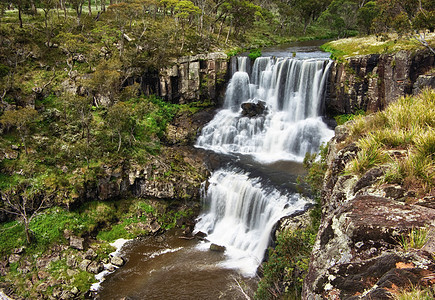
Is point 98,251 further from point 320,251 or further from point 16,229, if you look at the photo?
point 320,251

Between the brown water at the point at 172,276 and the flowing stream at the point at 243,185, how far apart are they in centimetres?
6

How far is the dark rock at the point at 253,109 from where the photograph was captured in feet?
99.2

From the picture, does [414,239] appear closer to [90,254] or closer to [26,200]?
[90,254]

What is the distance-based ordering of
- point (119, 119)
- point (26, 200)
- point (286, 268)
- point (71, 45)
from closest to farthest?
1. point (286, 268)
2. point (26, 200)
3. point (119, 119)
4. point (71, 45)

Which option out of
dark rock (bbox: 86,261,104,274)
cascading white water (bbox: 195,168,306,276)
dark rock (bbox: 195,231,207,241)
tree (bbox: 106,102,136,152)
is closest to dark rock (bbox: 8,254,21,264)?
dark rock (bbox: 86,261,104,274)

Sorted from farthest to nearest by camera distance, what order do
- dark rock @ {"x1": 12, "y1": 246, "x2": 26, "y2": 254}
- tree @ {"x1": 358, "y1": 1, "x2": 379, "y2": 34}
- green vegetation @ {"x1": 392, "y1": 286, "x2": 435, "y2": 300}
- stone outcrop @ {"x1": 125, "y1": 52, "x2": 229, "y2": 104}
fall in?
tree @ {"x1": 358, "y1": 1, "x2": 379, "y2": 34} < stone outcrop @ {"x1": 125, "y1": 52, "x2": 229, "y2": 104} < dark rock @ {"x1": 12, "y1": 246, "x2": 26, "y2": 254} < green vegetation @ {"x1": 392, "y1": 286, "x2": 435, "y2": 300}

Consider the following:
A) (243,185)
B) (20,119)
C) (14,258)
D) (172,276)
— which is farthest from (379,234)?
(20,119)

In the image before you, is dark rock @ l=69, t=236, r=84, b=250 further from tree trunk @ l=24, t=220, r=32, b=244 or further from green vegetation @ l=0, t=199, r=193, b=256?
tree trunk @ l=24, t=220, r=32, b=244

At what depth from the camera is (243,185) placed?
22.0 metres

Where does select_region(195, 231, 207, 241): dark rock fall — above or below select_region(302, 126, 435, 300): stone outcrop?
below

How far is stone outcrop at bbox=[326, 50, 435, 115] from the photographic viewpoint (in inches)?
896

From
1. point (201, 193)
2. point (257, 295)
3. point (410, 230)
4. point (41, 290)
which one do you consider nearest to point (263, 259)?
point (257, 295)

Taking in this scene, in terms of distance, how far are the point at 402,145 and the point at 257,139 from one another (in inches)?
837

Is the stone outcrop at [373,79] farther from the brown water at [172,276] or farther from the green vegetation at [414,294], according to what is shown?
the green vegetation at [414,294]
